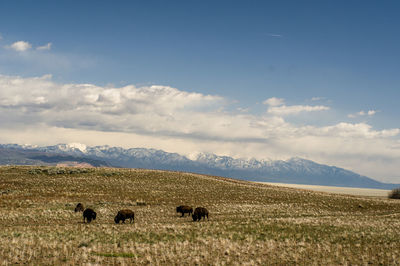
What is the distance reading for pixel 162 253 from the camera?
55.5 feet

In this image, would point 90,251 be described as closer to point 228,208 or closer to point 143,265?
point 143,265

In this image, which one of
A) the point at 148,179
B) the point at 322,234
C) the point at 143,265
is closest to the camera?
the point at 143,265

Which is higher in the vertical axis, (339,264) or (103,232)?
(339,264)

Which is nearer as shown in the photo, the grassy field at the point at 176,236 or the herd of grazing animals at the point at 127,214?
the grassy field at the point at 176,236

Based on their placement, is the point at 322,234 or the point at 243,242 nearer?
the point at 243,242

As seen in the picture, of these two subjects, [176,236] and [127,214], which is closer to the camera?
[176,236]

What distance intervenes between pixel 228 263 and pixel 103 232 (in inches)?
467

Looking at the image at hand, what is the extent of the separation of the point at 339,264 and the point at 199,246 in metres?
7.42

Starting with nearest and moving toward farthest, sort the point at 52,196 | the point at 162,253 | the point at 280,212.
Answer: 1. the point at 162,253
2. the point at 280,212
3. the point at 52,196

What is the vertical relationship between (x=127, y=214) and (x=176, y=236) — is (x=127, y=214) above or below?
below

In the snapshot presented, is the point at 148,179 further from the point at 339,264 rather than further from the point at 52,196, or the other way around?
the point at 339,264

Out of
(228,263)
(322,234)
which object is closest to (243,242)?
(228,263)

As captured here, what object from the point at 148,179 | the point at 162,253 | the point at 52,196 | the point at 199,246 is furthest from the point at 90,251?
the point at 148,179

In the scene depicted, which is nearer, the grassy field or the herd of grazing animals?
the grassy field
